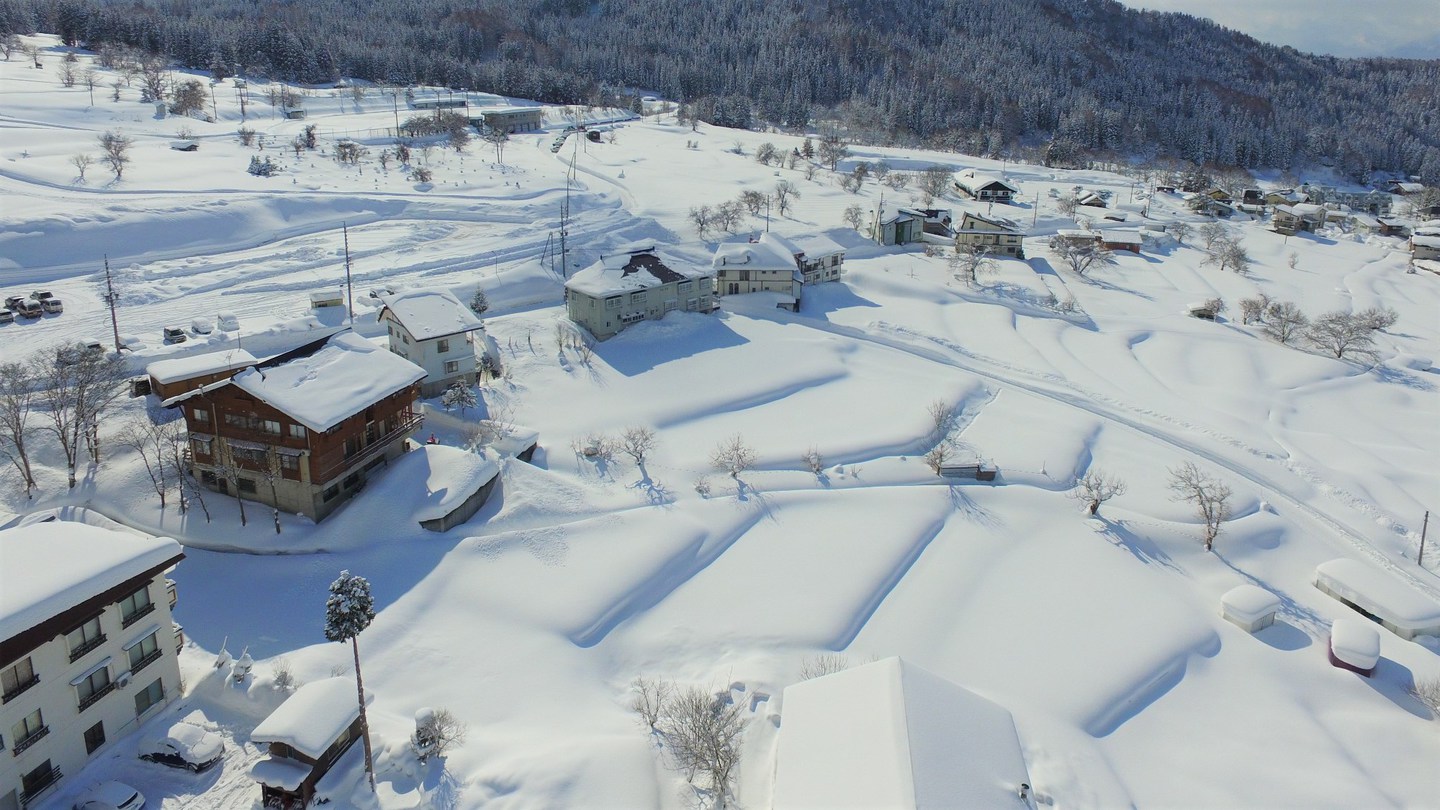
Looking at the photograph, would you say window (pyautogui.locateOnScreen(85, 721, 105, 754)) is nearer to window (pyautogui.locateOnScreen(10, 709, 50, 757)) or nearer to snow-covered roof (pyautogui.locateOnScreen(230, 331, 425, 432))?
window (pyautogui.locateOnScreen(10, 709, 50, 757))

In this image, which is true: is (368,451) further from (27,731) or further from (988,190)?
→ (988,190)

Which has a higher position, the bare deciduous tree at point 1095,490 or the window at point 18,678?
the window at point 18,678

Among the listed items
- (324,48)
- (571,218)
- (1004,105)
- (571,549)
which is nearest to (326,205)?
(571,218)

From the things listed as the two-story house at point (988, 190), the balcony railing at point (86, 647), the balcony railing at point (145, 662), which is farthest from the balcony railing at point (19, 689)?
the two-story house at point (988, 190)

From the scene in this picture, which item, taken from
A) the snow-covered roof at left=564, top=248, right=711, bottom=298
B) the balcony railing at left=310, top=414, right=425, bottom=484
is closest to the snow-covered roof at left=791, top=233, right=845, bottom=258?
the snow-covered roof at left=564, top=248, right=711, bottom=298

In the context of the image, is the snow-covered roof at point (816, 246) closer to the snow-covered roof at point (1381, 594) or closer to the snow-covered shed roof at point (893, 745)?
the snow-covered roof at point (1381, 594)
